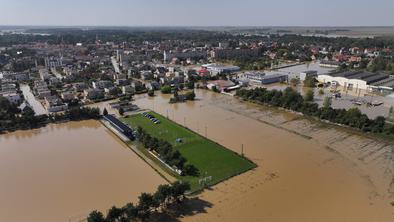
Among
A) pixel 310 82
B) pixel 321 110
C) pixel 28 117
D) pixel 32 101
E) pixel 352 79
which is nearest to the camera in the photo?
pixel 28 117

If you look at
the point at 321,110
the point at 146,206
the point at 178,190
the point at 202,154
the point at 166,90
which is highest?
the point at 321,110

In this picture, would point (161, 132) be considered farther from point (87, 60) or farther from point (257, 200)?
point (87, 60)

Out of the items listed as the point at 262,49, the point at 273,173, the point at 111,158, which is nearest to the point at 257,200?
the point at 273,173

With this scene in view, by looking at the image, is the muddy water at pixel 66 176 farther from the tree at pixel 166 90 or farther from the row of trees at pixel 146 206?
the tree at pixel 166 90

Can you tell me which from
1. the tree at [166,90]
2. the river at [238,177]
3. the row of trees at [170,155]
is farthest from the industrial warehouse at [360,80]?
the row of trees at [170,155]

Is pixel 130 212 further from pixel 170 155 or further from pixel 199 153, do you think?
pixel 199 153

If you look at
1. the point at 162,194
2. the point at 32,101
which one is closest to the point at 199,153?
the point at 162,194

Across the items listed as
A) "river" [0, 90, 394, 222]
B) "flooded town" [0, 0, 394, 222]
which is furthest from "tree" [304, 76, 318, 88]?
"river" [0, 90, 394, 222]
